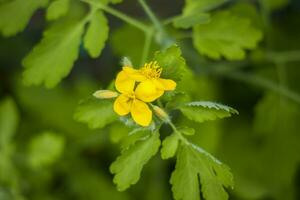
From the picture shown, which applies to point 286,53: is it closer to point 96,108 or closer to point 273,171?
point 273,171

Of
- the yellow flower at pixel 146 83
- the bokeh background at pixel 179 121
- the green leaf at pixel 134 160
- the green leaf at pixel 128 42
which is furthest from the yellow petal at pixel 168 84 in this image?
the green leaf at pixel 128 42

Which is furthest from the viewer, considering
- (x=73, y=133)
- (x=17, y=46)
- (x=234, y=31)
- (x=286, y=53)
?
(x=17, y=46)

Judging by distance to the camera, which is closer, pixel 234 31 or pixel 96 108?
pixel 96 108

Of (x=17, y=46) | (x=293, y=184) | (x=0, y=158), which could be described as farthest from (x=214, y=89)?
(x=17, y=46)

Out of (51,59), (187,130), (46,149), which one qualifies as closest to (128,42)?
(46,149)

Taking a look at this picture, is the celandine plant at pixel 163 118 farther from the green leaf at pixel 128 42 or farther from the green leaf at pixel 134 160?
the green leaf at pixel 128 42

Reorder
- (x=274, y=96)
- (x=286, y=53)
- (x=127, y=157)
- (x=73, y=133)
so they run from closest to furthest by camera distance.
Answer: (x=127, y=157)
(x=274, y=96)
(x=286, y=53)
(x=73, y=133)
